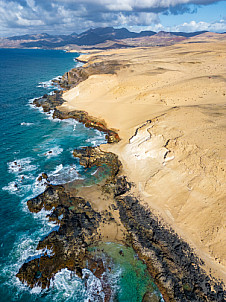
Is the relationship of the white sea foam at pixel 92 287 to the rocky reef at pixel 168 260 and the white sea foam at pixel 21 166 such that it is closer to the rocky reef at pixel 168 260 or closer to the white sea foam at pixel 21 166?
the rocky reef at pixel 168 260

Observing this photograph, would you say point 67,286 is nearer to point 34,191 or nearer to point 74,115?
point 34,191

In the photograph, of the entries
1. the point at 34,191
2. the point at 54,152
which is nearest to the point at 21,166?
the point at 54,152

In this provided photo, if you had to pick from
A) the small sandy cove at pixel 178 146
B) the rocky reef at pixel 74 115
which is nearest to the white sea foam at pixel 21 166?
the small sandy cove at pixel 178 146

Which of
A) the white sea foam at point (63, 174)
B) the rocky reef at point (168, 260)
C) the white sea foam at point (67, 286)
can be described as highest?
the white sea foam at point (63, 174)

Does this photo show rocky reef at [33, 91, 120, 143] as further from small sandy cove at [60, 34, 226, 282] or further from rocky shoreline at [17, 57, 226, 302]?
rocky shoreline at [17, 57, 226, 302]

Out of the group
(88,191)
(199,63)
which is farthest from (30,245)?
(199,63)

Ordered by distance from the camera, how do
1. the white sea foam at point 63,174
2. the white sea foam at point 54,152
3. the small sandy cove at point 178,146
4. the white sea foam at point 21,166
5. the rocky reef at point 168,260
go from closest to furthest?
1. the rocky reef at point 168,260
2. the small sandy cove at point 178,146
3. the white sea foam at point 63,174
4. the white sea foam at point 21,166
5. the white sea foam at point 54,152

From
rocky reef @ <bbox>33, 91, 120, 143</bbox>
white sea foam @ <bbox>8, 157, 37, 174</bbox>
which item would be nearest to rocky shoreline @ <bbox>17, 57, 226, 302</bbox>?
white sea foam @ <bbox>8, 157, 37, 174</bbox>
